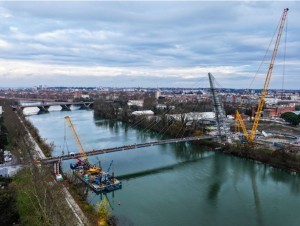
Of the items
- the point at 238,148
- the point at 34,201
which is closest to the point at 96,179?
the point at 34,201

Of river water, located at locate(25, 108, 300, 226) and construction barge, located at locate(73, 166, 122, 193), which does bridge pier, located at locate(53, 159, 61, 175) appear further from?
construction barge, located at locate(73, 166, 122, 193)

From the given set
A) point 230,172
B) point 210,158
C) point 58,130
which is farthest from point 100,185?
point 58,130

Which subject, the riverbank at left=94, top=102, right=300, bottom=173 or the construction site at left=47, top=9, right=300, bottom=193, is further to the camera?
the riverbank at left=94, top=102, right=300, bottom=173

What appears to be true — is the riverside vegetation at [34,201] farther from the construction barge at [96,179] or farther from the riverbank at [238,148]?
the riverbank at [238,148]

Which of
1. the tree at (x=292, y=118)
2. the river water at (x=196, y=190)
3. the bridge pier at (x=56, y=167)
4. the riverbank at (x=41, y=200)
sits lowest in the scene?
the river water at (x=196, y=190)

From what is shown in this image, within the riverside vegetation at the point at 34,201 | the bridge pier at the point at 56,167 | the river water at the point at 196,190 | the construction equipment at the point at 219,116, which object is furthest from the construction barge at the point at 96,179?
the construction equipment at the point at 219,116

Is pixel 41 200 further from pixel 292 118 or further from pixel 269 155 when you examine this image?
pixel 292 118

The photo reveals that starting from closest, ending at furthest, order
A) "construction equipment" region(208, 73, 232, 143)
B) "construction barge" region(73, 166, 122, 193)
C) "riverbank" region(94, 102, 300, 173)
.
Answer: "construction barge" region(73, 166, 122, 193)
"riverbank" region(94, 102, 300, 173)
"construction equipment" region(208, 73, 232, 143)

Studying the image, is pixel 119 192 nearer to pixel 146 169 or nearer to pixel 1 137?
pixel 146 169

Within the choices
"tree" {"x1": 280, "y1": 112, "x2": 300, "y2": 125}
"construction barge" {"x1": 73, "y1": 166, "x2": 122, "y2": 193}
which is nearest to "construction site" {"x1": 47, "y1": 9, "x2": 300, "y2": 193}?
"construction barge" {"x1": 73, "y1": 166, "x2": 122, "y2": 193}

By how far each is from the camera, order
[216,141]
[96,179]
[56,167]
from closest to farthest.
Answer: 1. [96,179]
2. [56,167]
3. [216,141]
